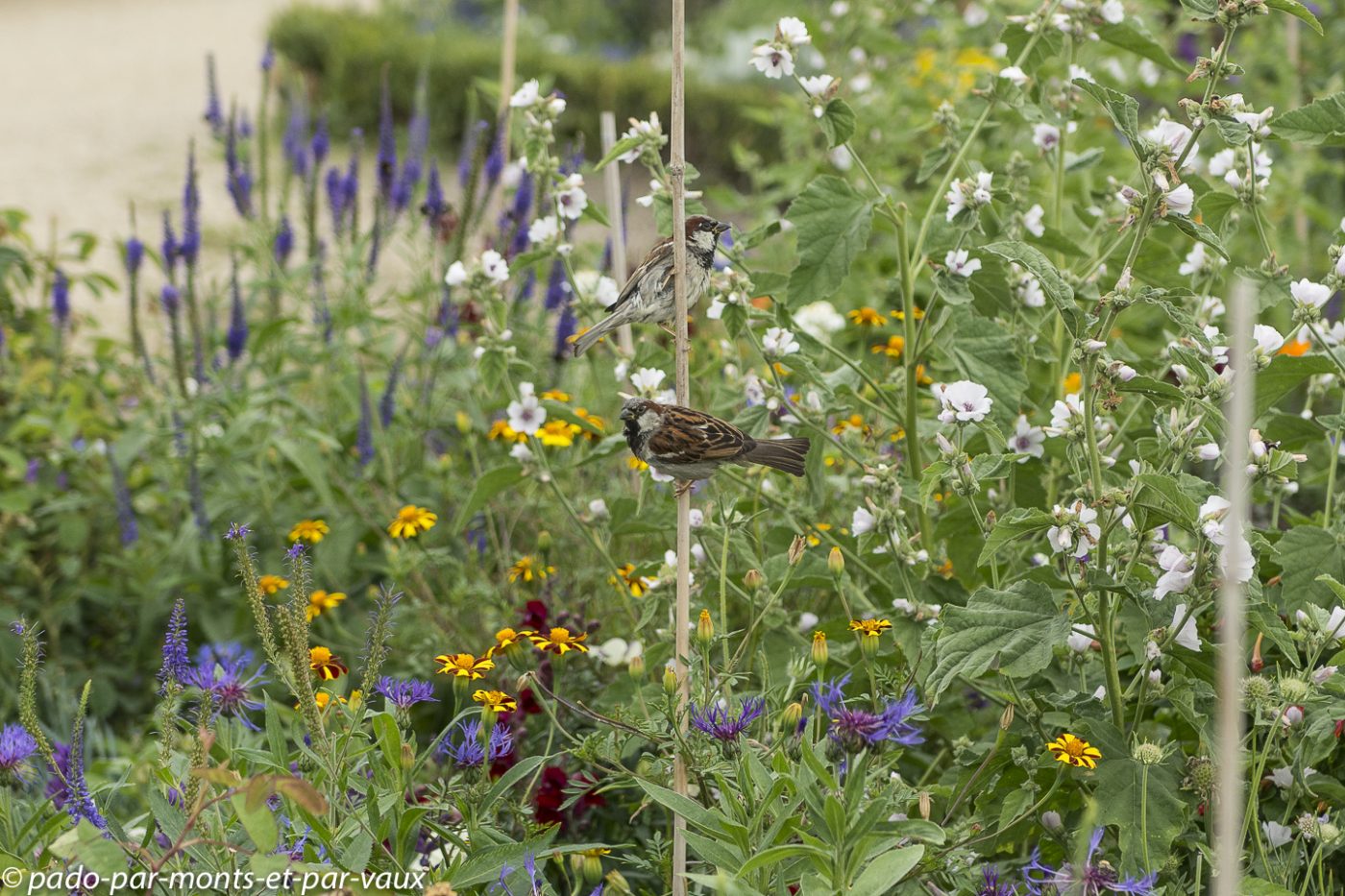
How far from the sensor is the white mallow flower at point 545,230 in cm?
215

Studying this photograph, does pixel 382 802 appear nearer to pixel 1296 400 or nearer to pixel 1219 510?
pixel 1219 510

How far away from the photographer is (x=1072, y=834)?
1.80m

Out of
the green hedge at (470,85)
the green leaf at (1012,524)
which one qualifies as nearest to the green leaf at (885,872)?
the green leaf at (1012,524)

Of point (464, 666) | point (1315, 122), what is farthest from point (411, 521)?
point (1315, 122)

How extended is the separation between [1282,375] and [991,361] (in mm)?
414

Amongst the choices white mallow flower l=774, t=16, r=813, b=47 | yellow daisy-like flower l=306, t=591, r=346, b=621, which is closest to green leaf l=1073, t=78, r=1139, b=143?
white mallow flower l=774, t=16, r=813, b=47

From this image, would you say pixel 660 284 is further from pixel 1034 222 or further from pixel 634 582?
pixel 1034 222

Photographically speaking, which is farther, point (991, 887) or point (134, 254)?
point (134, 254)

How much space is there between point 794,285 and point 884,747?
29.9 inches

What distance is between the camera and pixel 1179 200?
1.68 meters

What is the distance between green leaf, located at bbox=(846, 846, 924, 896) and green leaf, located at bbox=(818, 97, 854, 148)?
109 centimetres

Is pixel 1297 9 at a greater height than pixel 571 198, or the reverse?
pixel 1297 9

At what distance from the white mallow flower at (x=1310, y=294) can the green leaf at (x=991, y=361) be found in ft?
1.31

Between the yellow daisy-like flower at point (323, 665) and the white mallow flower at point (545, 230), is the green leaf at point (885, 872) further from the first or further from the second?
the white mallow flower at point (545, 230)
